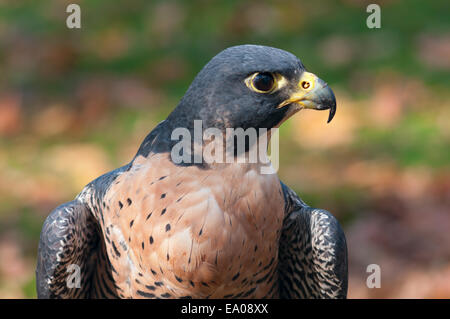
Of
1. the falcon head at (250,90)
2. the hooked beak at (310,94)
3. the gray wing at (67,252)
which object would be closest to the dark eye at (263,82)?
the falcon head at (250,90)

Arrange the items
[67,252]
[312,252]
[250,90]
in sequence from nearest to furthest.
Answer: [250,90]
[67,252]
[312,252]

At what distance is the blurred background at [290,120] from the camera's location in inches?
206

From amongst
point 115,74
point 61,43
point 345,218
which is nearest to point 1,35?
point 61,43

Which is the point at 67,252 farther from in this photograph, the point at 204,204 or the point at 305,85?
the point at 305,85

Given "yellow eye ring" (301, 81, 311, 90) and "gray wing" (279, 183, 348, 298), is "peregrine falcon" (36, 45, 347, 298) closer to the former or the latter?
"yellow eye ring" (301, 81, 311, 90)

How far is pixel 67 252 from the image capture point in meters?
3.24

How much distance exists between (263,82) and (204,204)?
58 cm

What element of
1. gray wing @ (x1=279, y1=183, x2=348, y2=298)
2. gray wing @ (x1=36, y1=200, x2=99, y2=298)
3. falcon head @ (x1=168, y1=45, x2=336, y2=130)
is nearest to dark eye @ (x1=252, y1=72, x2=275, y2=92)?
falcon head @ (x1=168, y1=45, x2=336, y2=130)

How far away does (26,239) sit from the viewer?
5496 millimetres

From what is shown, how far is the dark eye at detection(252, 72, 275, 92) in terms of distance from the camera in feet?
9.53

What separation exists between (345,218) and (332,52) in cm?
332

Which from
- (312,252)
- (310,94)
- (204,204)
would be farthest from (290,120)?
(204,204)

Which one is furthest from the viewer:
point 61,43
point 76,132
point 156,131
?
point 61,43
